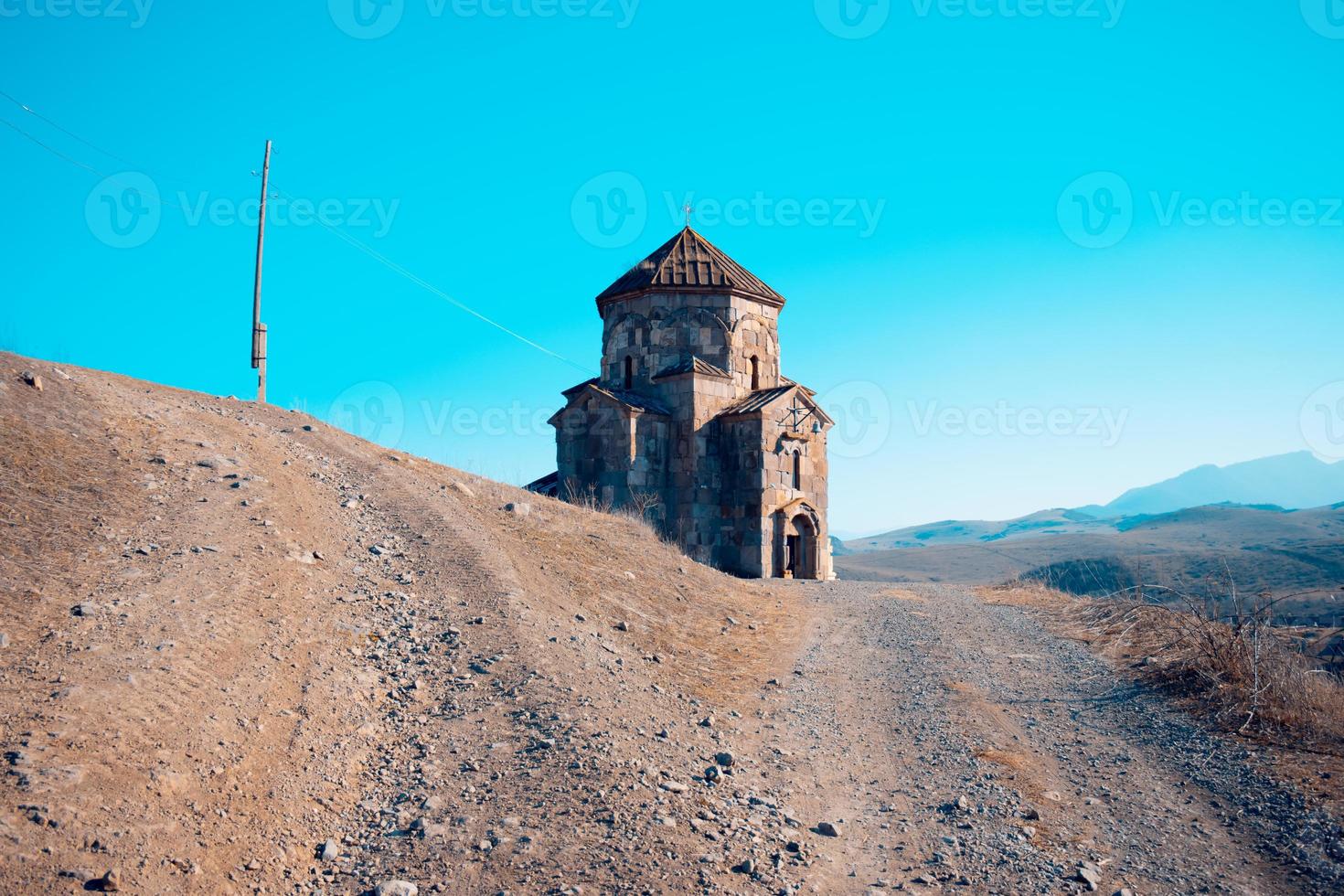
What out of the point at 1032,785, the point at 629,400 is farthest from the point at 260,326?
the point at 1032,785

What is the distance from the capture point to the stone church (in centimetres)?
2025

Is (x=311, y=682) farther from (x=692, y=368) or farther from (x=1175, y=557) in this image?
(x=1175, y=557)

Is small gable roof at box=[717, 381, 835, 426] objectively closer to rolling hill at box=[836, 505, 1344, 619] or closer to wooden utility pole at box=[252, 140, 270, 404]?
wooden utility pole at box=[252, 140, 270, 404]

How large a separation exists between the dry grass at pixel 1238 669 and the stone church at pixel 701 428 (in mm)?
9407

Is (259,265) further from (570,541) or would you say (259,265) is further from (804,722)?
(804,722)

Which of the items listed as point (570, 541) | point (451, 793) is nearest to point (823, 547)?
point (570, 541)

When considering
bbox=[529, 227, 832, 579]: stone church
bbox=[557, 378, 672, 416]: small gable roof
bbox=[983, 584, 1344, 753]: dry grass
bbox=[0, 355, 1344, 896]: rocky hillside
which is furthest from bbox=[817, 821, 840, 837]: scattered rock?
bbox=[557, 378, 672, 416]: small gable roof

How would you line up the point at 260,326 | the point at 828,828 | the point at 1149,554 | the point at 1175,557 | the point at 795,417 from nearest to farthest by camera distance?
the point at 828,828
the point at 260,326
the point at 795,417
the point at 1175,557
the point at 1149,554

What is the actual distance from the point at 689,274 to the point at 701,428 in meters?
4.07

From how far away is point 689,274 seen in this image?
21.7 meters

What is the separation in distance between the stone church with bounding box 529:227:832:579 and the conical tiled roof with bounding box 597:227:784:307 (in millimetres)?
41

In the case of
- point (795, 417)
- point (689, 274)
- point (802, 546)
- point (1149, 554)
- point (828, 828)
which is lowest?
point (1149, 554)

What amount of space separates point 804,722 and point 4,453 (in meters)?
8.10

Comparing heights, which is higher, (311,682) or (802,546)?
(802,546)
